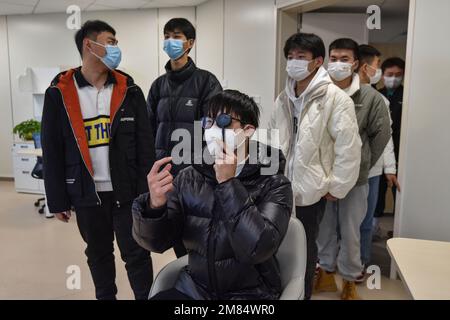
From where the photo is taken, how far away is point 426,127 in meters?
2.64

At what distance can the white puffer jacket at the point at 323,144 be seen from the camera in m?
2.12

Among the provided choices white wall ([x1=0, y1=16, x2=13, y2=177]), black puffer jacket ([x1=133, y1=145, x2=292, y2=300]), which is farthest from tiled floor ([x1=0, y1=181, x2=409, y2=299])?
white wall ([x1=0, y1=16, x2=13, y2=177])

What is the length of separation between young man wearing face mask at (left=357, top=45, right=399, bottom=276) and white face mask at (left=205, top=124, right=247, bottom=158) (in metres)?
1.67

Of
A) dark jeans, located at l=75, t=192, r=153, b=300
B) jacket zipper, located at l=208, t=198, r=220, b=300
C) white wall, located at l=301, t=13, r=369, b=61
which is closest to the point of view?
jacket zipper, located at l=208, t=198, r=220, b=300

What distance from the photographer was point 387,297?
2.65 meters

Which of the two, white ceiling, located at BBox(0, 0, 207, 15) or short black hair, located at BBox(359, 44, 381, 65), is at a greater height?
white ceiling, located at BBox(0, 0, 207, 15)

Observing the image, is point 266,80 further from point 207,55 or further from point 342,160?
point 342,160

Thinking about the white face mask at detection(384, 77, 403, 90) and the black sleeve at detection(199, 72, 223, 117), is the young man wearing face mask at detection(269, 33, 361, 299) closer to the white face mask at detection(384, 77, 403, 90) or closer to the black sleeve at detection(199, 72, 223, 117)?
the black sleeve at detection(199, 72, 223, 117)

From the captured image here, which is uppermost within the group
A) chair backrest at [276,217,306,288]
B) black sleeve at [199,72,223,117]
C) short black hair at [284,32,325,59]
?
short black hair at [284,32,325,59]

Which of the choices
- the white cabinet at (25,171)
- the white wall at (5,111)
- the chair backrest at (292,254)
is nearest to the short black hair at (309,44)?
the chair backrest at (292,254)

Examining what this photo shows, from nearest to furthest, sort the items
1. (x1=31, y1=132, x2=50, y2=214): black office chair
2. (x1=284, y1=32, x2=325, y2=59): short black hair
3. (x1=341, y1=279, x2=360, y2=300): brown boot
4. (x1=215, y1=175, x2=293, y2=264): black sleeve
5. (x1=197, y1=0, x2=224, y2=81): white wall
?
(x1=215, y1=175, x2=293, y2=264): black sleeve, (x1=284, y1=32, x2=325, y2=59): short black hair, (x1=341, y1=279, x2=360, y2=300): brown boot, (x1=31, y1=132, x2=50, y2=214): black office chair, (x1=197, y1=0, x2=224, y2=81): white wall

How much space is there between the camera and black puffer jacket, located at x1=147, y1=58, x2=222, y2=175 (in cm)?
244
